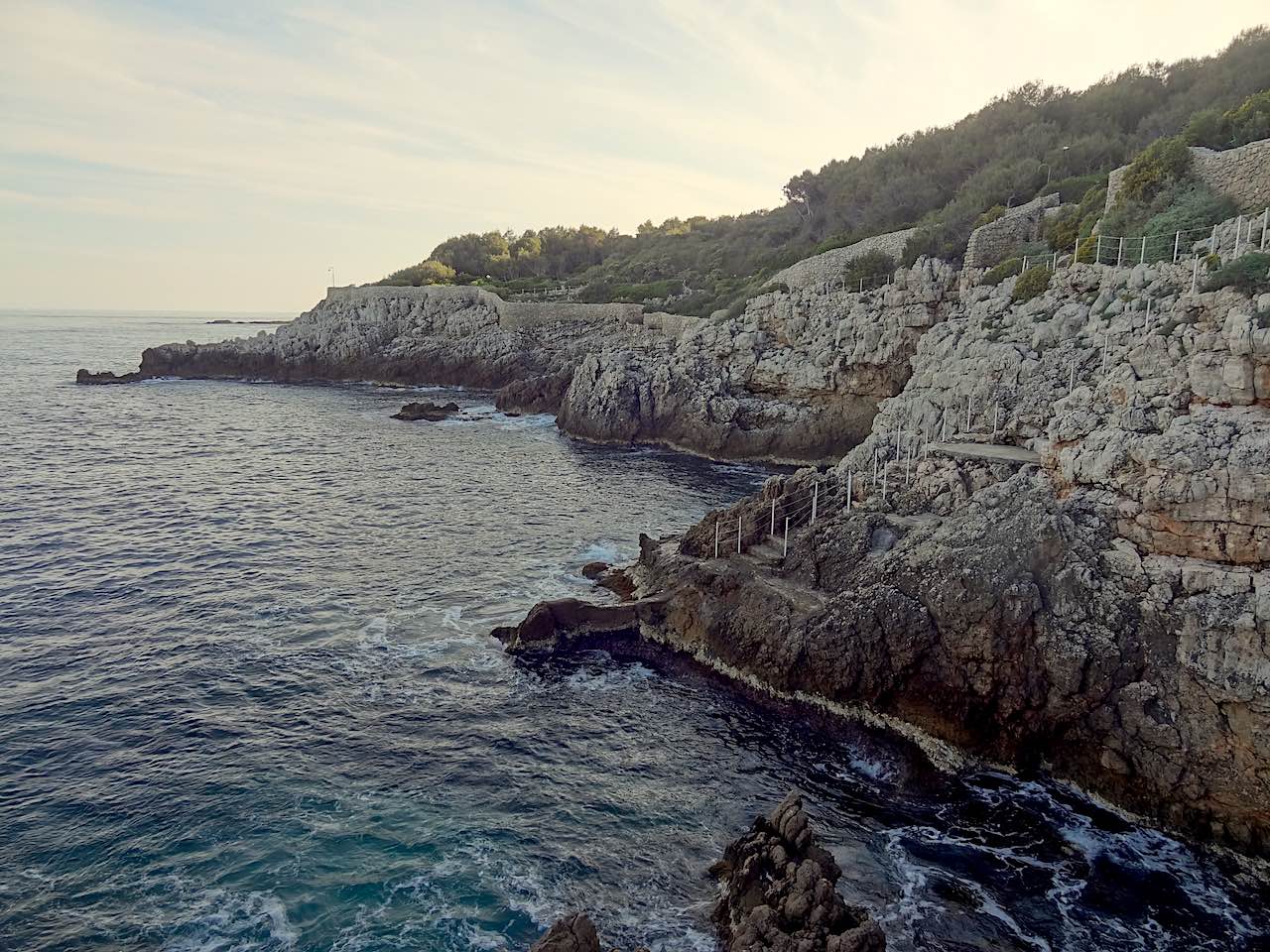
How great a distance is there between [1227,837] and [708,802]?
31.6 feet

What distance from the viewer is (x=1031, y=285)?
32406 mm

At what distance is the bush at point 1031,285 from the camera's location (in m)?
32.1

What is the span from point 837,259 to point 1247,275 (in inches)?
1389

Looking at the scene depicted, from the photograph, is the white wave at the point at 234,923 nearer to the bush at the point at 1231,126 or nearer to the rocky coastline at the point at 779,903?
Result: the rocky coastline at the point at 779,903

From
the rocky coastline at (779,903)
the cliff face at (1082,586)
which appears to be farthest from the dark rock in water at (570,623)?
the rocky coastline at (779,903)

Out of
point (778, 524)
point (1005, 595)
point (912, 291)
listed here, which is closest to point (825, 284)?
point (912, 291)

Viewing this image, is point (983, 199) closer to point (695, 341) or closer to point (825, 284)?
point (825, 284)

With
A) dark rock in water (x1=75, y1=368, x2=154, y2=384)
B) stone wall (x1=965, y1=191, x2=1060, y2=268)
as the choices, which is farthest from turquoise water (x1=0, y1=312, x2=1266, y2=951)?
dark rock in water (x1=75, y1=368, x2=154, y2=384)

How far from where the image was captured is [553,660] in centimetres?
2261

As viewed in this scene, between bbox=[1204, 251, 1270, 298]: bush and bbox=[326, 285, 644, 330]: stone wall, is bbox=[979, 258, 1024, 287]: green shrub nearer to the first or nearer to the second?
bbox=[1204, 251, 1270, 298]: bush

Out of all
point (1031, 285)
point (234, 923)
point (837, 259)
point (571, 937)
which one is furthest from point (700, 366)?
point (234, 923)

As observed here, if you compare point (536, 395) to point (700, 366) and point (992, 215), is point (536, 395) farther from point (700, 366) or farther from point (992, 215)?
point (992, 215)

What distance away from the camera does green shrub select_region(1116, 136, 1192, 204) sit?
3145 centimetres

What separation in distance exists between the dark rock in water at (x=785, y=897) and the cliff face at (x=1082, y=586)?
6.04m
